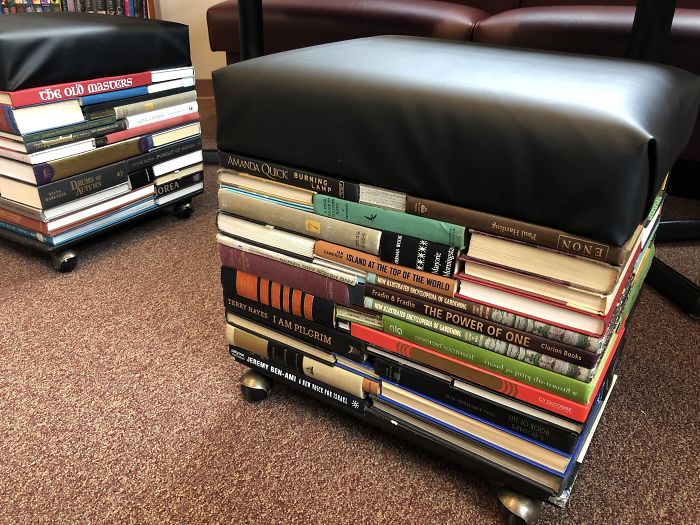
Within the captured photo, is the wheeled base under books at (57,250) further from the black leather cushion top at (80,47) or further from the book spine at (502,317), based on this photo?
the book spine at (502,317)

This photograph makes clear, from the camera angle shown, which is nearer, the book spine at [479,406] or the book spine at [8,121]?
the book spine at [479,406]

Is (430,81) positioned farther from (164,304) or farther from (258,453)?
(164,304)

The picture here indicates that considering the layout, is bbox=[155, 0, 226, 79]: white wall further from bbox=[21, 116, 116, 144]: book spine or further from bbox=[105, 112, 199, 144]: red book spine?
bbox=[21, 116, 116, 144]: book spine

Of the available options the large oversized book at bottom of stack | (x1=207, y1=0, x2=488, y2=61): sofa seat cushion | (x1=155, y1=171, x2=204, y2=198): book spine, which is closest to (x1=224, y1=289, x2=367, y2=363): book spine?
the large oversized book at bottom of stack

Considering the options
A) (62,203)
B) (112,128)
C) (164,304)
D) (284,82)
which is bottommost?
(164,304)

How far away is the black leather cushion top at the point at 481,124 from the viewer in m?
0.46

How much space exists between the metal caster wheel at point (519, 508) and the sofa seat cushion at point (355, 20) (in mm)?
1116

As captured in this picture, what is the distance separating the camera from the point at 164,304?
1.05m

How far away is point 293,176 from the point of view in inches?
25.3

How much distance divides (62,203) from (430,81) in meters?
0.87

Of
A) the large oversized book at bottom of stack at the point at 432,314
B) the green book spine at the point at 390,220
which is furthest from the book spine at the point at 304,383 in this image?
the green book spine at the point at 390,220

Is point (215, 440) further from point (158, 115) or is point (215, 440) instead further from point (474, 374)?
point (158, 115)

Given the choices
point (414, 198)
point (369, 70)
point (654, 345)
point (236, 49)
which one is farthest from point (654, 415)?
point (236, 49)

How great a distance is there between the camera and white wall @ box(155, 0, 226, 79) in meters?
2.30
